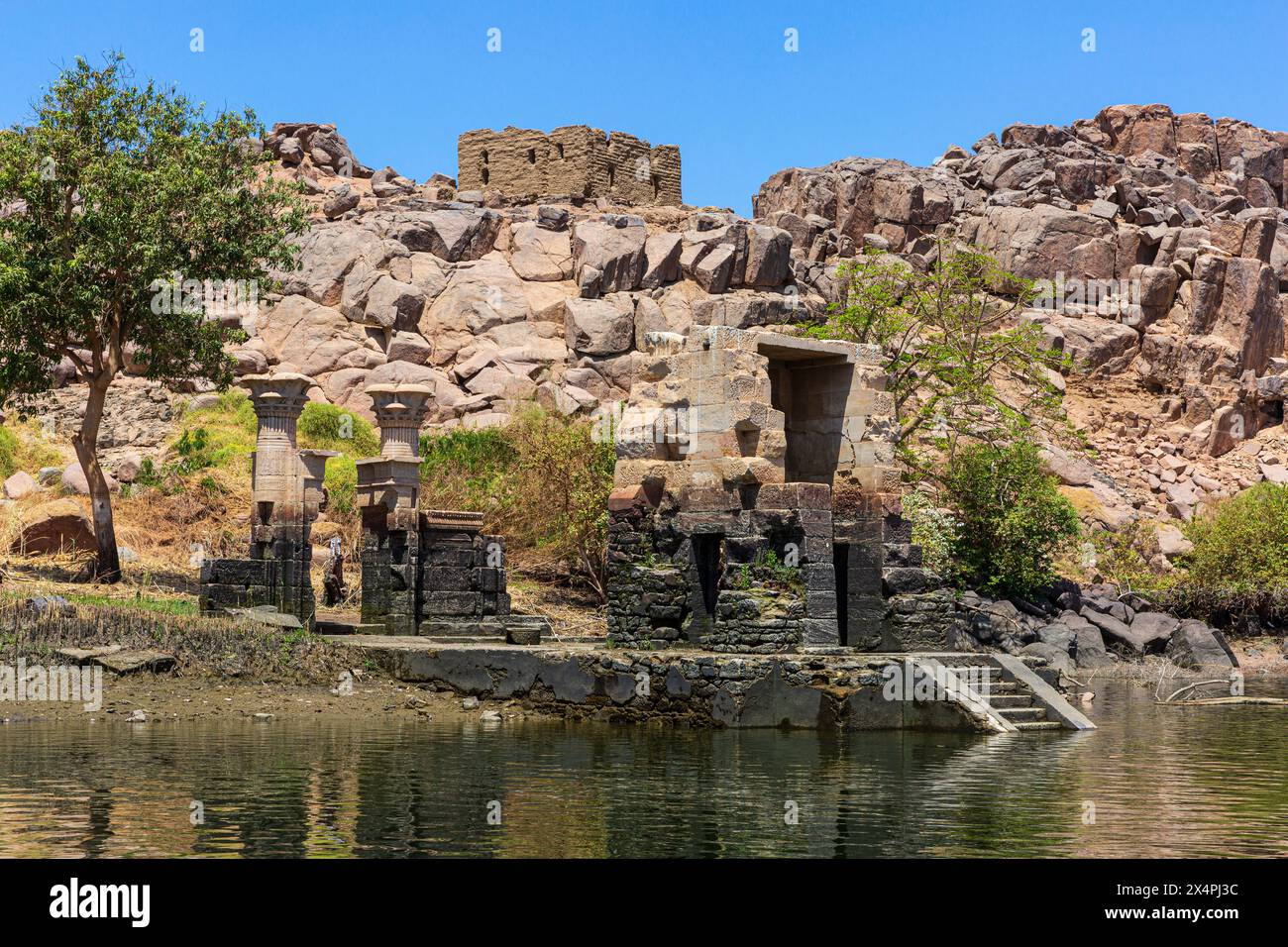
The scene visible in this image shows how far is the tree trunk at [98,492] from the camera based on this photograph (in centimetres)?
2634

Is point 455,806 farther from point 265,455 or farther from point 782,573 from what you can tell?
point 265,455

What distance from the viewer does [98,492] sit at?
1047 inches

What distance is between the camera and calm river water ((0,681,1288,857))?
31.2ft

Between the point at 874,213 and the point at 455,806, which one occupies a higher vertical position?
the point at 874,213

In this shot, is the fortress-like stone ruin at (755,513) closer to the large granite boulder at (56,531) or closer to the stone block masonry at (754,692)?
the stone block masonry at (754,692)

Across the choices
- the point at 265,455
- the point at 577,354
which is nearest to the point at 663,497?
the point at 265,455

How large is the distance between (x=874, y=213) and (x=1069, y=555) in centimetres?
2827

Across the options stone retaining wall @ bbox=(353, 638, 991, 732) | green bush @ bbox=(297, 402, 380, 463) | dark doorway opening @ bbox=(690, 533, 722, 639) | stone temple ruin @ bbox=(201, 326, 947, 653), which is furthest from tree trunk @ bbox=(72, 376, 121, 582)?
dark doorway opening @ bbox=(690, 533, 722, 639)

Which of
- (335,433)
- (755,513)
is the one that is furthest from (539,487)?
(755,513)

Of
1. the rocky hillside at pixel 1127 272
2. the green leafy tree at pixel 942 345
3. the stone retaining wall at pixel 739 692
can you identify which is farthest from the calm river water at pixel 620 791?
the rocky hillside at pixel 1127 272

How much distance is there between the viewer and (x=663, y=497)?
18.7 m

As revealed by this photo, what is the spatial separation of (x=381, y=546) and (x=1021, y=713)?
10960 mm

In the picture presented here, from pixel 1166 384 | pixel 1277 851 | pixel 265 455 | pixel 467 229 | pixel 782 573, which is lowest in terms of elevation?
pixel 1277 851

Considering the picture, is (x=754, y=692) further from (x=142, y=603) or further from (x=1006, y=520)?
(x=1006, y=520)
